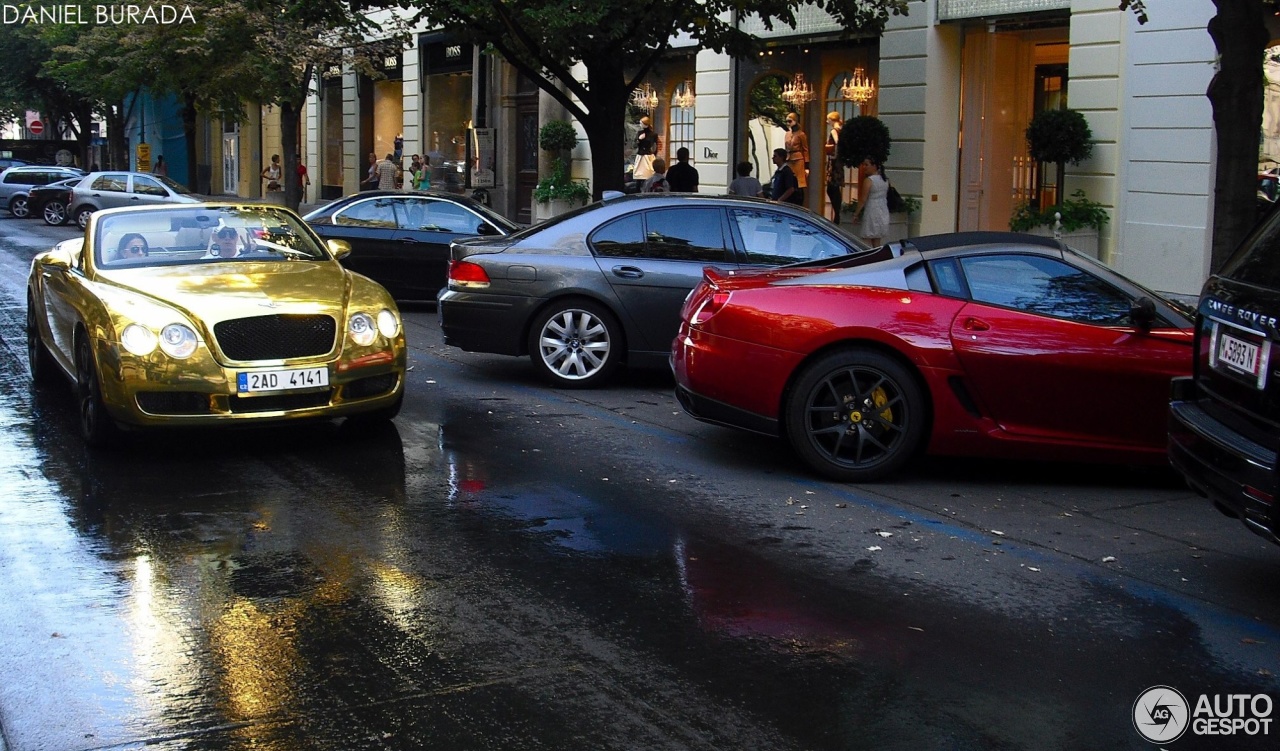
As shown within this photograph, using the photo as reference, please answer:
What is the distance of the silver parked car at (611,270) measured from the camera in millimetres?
10562

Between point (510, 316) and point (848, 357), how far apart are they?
154 inches

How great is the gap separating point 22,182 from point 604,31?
1184 inches

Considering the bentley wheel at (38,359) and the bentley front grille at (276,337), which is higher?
the bentley front grille at (276,337)

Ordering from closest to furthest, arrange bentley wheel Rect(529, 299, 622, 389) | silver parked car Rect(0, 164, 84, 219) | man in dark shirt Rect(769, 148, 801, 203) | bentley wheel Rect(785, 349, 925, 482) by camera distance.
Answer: bentley wheel Rect(785, 349, 925, 482) → bentley wheel Rect(529, 299, 622, 389) → man in dark shirt Rect(769, 148, 801, 203) → silver parked car Rect(0, 164, 84, 219)

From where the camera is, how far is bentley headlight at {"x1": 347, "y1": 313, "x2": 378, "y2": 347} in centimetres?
829

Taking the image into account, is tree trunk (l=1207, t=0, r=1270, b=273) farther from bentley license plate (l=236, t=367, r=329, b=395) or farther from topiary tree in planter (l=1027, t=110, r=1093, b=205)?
bentley license plate (l=236, t=367, r=329, b=395)

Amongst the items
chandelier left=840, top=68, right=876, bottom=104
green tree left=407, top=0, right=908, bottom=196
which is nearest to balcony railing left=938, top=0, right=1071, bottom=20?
green tree left=407, top=0, right=908, bottom=196

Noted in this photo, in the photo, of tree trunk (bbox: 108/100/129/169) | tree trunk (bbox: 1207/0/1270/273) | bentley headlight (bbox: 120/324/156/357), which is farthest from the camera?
tree trunk (bbox: 108/100/129/169)

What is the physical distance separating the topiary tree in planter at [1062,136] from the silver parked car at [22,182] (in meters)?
31.9

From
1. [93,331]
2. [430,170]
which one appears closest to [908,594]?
[93,331]

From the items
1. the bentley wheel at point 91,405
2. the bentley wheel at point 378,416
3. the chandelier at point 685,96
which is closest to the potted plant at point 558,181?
the chandelier at point 685,96

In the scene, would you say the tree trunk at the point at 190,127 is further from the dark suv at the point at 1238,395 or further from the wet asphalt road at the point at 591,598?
the dark suv at the point at 1238,395

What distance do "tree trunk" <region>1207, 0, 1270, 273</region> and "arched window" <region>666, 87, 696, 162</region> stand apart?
586 inches

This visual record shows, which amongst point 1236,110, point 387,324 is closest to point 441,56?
point 1236,110
